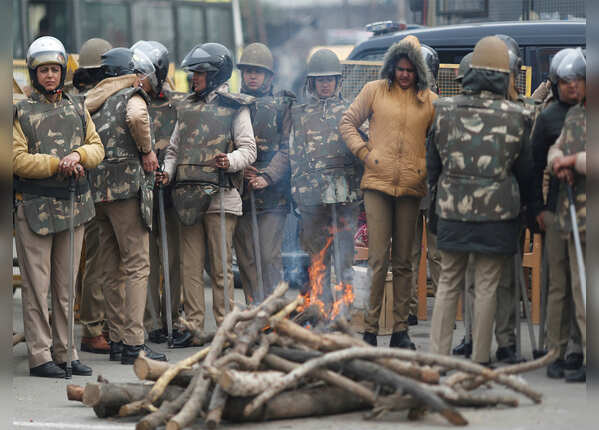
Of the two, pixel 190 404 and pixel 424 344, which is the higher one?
pixel 190 404

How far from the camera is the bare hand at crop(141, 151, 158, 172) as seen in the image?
777 cm

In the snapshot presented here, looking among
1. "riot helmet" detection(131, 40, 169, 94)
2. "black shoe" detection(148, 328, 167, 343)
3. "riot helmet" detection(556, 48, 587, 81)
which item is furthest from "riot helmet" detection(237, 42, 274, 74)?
"riot helmet" detection(556, 48, 587, 81)

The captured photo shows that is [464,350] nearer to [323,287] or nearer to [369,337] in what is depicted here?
[369,337]

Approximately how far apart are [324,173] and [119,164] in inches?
67.0

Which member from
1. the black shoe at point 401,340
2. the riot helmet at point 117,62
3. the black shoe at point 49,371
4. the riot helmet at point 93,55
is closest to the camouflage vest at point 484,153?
the black shoe at point 401,340

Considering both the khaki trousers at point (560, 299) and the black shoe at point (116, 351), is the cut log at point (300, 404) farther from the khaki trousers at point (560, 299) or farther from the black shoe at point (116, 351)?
the black shoe at point (116, 351)

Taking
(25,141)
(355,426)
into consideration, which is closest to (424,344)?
(355,426)

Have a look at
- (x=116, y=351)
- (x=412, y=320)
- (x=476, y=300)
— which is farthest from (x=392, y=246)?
(x=116, y=351)

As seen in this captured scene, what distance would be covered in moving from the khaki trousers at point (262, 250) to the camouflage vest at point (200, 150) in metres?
0.60

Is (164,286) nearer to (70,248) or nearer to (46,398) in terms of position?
(70,248)

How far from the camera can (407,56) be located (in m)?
7.52

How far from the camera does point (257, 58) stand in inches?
340

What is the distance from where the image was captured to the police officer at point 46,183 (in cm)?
706

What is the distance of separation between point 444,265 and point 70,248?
2573 mm
